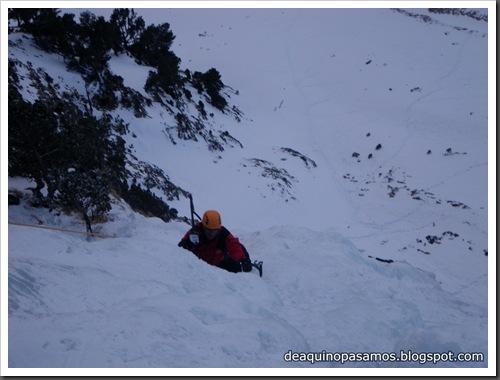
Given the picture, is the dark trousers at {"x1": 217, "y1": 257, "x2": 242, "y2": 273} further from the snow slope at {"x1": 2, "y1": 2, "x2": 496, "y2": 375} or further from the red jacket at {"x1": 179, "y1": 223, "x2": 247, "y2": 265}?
the snow slope at {"x1": 2, "y1": 2, "x2": 496, "y2": 375}

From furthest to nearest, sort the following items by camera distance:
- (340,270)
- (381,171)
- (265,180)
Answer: (381,171) → (265,180) → (340,270)

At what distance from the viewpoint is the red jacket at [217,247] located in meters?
5.82

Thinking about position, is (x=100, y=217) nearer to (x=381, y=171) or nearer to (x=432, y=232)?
(x=432, y=232)

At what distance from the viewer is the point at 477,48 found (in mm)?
32188

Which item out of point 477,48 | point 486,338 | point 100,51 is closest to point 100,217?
point 486,338

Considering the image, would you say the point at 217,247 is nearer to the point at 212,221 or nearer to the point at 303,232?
the point at 212,221

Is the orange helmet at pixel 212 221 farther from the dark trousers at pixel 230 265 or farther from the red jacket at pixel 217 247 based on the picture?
the dark trousers at pixel 230 265

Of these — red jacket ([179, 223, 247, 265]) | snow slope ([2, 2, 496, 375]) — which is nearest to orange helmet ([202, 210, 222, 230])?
red jacket ([179, 223, 247, 265])

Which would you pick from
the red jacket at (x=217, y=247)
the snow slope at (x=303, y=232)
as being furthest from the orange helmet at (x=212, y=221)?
the snow slope at (x=303, y=232)

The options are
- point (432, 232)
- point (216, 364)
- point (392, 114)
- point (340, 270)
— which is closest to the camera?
point (216, 364)

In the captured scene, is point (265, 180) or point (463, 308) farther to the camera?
point (265, 180)

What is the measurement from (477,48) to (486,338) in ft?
121

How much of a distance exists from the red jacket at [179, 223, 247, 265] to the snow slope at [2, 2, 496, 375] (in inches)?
19.8

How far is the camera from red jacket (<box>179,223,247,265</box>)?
5.82m
